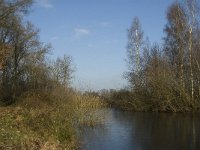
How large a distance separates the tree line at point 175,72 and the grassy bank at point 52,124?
47.2 feet

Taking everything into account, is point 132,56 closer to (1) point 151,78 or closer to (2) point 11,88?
(1) point 151,78

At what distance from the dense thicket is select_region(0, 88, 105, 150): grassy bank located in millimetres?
14344

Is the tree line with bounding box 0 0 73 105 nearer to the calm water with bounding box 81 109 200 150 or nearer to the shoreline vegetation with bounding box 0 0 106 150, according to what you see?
the shoreline vegetation with bounding box 0 0 106 150

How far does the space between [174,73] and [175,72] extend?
0.49 meters

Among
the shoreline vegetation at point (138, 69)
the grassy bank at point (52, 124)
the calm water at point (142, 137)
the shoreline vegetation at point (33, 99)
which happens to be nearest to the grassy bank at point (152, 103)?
the shoreline vegetation at point (138, 69)

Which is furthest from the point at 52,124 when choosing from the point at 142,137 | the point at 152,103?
the point at 152,103

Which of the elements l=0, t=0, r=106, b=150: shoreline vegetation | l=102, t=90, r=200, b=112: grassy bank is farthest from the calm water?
l=102, t=90, r=200, b=112: grassy bank

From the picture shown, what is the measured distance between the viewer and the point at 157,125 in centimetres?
2694

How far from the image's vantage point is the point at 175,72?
4141cm

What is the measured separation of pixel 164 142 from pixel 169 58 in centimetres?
2561

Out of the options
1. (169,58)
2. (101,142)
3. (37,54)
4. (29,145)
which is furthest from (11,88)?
(29,145)

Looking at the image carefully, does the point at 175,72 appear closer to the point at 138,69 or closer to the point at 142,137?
the point at 138,69

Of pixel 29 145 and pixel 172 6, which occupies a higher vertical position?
pixel 172 6

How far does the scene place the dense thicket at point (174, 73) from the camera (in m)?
39.1
